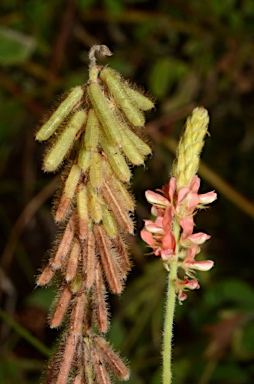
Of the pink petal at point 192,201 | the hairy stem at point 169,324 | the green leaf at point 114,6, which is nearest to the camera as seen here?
the hairy stem at point 169,324

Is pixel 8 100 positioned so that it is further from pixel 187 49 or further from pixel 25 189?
pixel 187 49

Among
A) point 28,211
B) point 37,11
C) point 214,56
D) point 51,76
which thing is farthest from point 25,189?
point 214,56

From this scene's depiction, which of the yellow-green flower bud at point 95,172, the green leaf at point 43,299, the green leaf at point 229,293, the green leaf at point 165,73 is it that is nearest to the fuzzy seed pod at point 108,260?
the yellow-green flower bud at point 95,172

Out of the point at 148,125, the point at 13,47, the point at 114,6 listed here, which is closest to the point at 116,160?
the point at 148,125

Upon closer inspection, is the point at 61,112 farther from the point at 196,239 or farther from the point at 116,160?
the point at 196,239

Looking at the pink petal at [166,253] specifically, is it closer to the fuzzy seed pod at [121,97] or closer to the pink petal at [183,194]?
the pink petal at [183,194]

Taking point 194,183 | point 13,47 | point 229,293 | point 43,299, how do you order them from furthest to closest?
point 13,47, point 43,299, point 229,293, point 194,183

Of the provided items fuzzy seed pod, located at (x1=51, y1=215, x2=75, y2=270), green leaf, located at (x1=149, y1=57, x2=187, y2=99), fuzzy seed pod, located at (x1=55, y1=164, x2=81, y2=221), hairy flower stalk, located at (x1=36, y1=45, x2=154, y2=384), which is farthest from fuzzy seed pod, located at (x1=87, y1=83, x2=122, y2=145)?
green leaf, located at (x1=149, y1=57, x2=187, y2=99)

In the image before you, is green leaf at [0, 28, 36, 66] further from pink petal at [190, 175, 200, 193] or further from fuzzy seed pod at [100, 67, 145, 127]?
pink petal at [190, 175, 200, 193]
